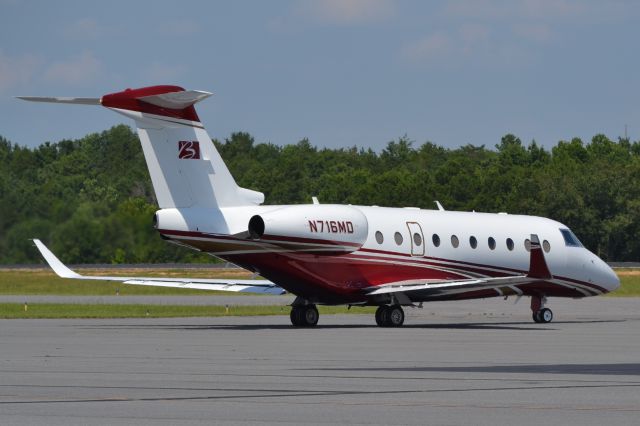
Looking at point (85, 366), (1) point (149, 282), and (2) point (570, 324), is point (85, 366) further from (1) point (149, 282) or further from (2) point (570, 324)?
(2) point (570, 324)

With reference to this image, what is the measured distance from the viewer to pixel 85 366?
80.6ft

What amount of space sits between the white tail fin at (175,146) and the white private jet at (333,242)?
0.09 ft

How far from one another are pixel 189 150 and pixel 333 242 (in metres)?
4.96

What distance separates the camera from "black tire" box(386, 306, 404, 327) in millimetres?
40875

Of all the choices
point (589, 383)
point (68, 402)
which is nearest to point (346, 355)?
point (589, 383)

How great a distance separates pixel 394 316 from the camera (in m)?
40.9

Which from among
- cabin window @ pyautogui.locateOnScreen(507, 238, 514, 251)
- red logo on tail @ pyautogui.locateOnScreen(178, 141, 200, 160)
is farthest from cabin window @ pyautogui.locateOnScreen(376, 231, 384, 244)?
red logo on tail @ pyautogui.locateOnScreen(178, 141, 200, 160)

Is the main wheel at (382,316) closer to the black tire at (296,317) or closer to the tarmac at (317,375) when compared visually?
the tarmac at (317,375)

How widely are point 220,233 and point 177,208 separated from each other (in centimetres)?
129

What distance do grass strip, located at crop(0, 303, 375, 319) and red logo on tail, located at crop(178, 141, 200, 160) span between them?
10808 millimetres

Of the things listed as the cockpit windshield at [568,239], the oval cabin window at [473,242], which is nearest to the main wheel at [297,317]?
the oval cabin window at [473,242]

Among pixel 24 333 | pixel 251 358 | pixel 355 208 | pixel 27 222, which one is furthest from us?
pixel 27 222

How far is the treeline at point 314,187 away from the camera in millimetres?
66688

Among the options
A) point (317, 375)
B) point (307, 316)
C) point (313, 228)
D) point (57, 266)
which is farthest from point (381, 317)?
point (317, 375)
